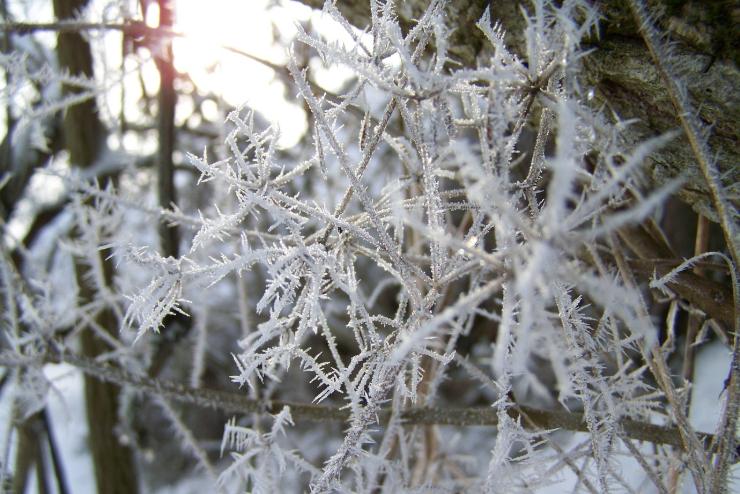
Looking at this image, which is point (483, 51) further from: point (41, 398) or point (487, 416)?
point (41, 398)

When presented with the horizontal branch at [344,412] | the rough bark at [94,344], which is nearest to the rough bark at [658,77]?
the horizontal branch at [344,412]

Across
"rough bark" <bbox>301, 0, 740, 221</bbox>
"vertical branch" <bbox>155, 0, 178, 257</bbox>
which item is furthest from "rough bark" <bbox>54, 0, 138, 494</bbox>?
"rough bark" <bbox>301, 0, 740, 221</bbox>

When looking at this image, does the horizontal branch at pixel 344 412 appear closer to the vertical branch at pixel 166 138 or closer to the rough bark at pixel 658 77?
the rough bark at pixel 658 77

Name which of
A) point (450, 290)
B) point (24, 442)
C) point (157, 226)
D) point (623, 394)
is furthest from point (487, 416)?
point (24, 442)

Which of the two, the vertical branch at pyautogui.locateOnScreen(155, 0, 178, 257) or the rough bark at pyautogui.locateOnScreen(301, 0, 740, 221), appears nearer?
the rough bark at pyautogui.locateOnScreen(301, 0, 740, 221)

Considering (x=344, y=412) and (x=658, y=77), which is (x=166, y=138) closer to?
(x=344, y=412)

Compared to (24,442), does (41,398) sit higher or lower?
higher

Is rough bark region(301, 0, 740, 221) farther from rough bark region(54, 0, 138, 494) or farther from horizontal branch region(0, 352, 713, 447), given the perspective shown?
rough bark region(54, 0, 138, 494)
